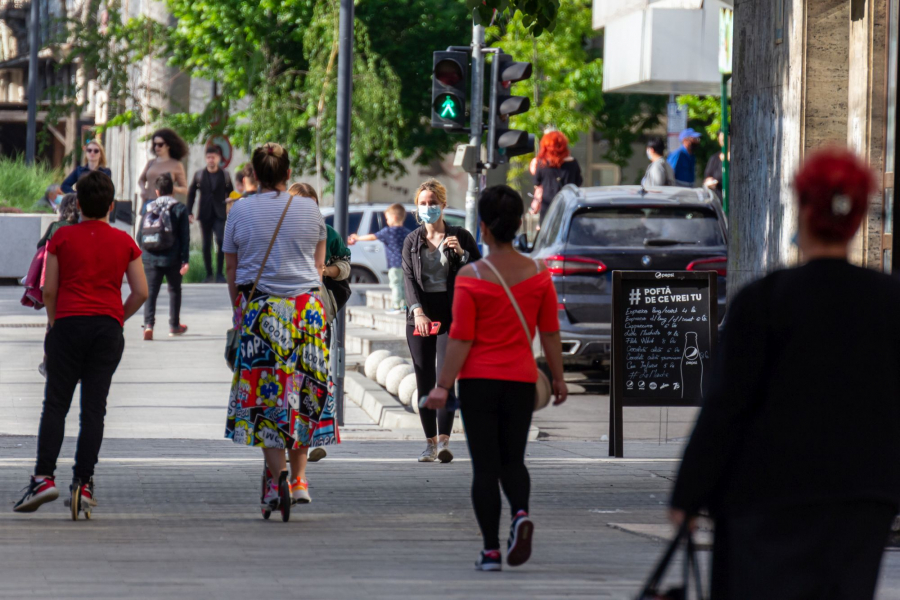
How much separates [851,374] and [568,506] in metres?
4.55

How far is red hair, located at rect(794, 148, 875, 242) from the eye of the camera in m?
3.26

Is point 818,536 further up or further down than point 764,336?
further down

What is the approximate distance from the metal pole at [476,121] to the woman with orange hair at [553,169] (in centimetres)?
247

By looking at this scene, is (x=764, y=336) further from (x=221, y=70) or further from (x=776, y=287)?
(x=221, y=70)

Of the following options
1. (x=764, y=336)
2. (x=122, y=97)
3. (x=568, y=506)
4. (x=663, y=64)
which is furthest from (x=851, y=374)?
(x=122, y=97)

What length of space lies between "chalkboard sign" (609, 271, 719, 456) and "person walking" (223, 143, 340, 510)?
3396 millimetres

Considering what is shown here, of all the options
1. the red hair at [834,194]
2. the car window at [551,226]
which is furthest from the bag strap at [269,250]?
the car window at [551,226]

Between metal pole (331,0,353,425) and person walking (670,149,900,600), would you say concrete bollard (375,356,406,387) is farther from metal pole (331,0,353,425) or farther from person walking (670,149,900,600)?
person walking (670,149,900,600)

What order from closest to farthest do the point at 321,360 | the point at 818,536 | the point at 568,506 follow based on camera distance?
the point at 818,536 < the point at 321,360 < the point at 568,506

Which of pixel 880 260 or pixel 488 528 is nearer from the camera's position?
pixel 488 528

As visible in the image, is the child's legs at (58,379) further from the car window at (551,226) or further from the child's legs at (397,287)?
the child's legs at (397,287)

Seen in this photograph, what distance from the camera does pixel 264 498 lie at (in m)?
7.03

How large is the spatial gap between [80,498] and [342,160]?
187 inches

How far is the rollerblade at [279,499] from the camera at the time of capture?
692 centimetres
